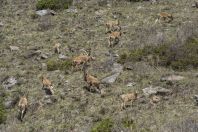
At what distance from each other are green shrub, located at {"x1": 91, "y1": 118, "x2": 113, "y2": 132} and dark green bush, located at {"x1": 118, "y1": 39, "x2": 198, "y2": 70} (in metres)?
4.52

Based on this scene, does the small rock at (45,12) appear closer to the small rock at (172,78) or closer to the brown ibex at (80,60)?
the brown ibex at (80,60)

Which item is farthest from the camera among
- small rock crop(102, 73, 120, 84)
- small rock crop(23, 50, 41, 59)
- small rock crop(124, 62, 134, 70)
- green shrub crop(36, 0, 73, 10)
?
green shrub crop(36, 0, 73, 10)

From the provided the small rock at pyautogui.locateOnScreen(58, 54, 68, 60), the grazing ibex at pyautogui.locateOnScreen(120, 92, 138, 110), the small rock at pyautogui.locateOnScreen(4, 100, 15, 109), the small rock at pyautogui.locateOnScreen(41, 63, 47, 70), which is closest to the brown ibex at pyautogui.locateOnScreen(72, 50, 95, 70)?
the small rock at pyautogui.locateOnScreen(58, 54, 68, 60)

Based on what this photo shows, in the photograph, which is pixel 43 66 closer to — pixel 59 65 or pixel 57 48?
pixel 59 65

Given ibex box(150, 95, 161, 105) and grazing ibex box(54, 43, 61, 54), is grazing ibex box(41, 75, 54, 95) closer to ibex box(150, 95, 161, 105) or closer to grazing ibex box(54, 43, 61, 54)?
grazing ibex box(54, 43, 61, 54)

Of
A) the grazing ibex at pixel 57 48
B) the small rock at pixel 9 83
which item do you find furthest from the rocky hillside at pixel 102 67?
the grazing ibex at pixel 57 48

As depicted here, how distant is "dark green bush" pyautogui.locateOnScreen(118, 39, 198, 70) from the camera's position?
69.3 feet

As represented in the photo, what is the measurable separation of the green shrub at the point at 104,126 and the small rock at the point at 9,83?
479cm

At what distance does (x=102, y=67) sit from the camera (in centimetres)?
2183

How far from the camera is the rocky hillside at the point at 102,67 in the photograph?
1844cm

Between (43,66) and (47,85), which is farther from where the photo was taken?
(43,66)

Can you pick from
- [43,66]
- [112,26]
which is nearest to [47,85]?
[43,66]

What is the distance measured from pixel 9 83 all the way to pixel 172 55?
6210 mm

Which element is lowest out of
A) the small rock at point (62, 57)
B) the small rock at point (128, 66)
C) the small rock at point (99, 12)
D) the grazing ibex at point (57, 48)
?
the small rock at point (99, 12)
